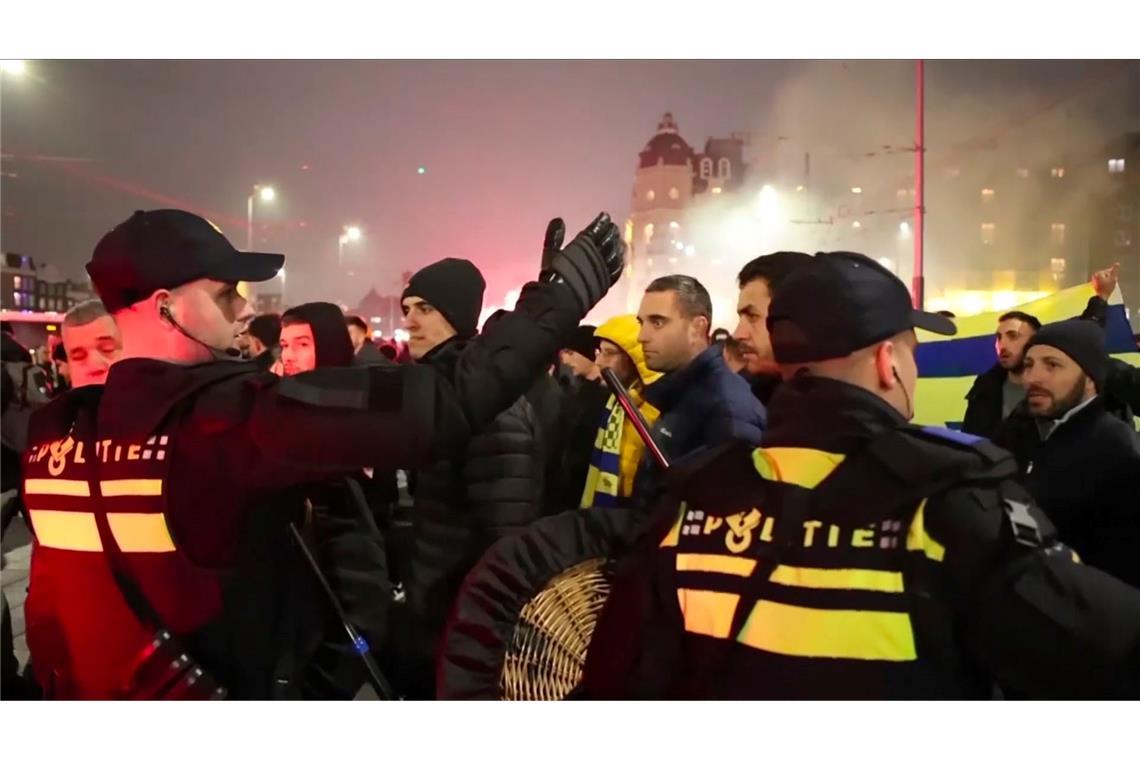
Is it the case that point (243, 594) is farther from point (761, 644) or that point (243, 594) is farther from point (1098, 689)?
point (1098, 689)

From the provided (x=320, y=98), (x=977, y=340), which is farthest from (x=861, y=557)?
(x=977, y=340)

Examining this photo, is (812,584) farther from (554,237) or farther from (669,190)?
(669,190)

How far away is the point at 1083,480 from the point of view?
321cm

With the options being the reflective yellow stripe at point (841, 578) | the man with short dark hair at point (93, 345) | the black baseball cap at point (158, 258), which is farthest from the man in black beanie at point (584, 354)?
the reflective yellow stripe at point (841, 578)

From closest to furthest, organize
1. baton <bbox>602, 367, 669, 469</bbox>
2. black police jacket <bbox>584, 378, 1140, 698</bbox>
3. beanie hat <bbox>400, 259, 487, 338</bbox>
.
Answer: black police jacket <bbox>584, 378, 1140, 698</bbox>, baton <bbox>602, 367, 669, 469</bbox>, beanie hat <bbox>400, 259, 487, 338</bbox>

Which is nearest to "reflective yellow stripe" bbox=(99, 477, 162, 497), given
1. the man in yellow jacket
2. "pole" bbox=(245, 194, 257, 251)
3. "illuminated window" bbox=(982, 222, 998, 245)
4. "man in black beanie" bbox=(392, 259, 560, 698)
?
"man in black beanie" bbox=(392, 259, 560, 698)

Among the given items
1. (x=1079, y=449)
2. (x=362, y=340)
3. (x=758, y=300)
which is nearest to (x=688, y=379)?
(x=758, y=300)

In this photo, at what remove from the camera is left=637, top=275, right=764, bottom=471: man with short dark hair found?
2.97 metres

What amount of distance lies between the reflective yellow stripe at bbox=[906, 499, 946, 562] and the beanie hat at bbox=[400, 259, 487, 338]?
2195 mm

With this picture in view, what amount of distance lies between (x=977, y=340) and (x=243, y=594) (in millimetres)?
4750

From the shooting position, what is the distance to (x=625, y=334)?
417 cm

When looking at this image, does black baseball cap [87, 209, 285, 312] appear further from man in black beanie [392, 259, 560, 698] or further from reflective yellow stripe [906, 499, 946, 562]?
reflective yellow stripe [906, 499, 946, 562]

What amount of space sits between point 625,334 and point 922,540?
280 centimetres

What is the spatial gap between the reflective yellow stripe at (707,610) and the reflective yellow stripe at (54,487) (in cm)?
131
